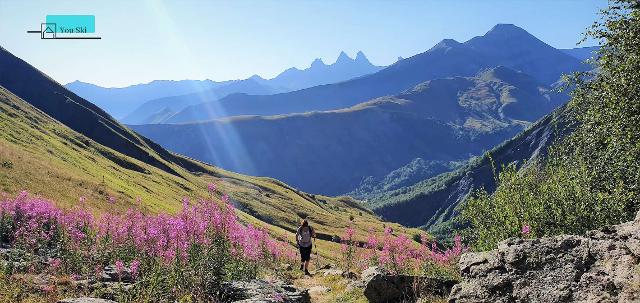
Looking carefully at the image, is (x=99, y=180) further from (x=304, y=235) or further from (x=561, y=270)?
(x=561, y=270)

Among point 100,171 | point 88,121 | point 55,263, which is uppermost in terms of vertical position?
point 88,121

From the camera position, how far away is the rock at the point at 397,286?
14.7 m

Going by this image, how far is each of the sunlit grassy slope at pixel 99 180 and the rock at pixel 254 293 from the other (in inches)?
1107

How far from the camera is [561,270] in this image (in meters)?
8.94

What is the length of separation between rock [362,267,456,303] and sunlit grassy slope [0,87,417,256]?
2892cm

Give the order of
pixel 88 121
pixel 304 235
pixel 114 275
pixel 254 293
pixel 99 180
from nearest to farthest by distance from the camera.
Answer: pixel 254 293
pixel 114 275
pixel 304 235
pixel 99 180
pixel 88 121

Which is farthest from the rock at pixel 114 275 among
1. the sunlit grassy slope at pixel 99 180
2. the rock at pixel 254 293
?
the sunlit grassy slope at pixel 99 180

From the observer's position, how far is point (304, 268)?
92.1ft

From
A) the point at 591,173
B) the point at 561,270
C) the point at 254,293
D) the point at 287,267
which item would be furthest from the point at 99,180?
the point at 561,270

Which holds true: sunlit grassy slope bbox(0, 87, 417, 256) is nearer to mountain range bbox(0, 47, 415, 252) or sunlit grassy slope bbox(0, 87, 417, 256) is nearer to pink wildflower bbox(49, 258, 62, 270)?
mountain range bbox(0, 47, 415, 252)

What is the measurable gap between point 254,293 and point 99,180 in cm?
6702

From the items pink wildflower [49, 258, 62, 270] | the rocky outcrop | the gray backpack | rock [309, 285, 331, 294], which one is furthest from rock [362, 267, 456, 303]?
the gray backpack

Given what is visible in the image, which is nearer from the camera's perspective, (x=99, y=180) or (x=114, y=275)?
(x=114, y=275)

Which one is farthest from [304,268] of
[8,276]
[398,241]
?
[8,276]
